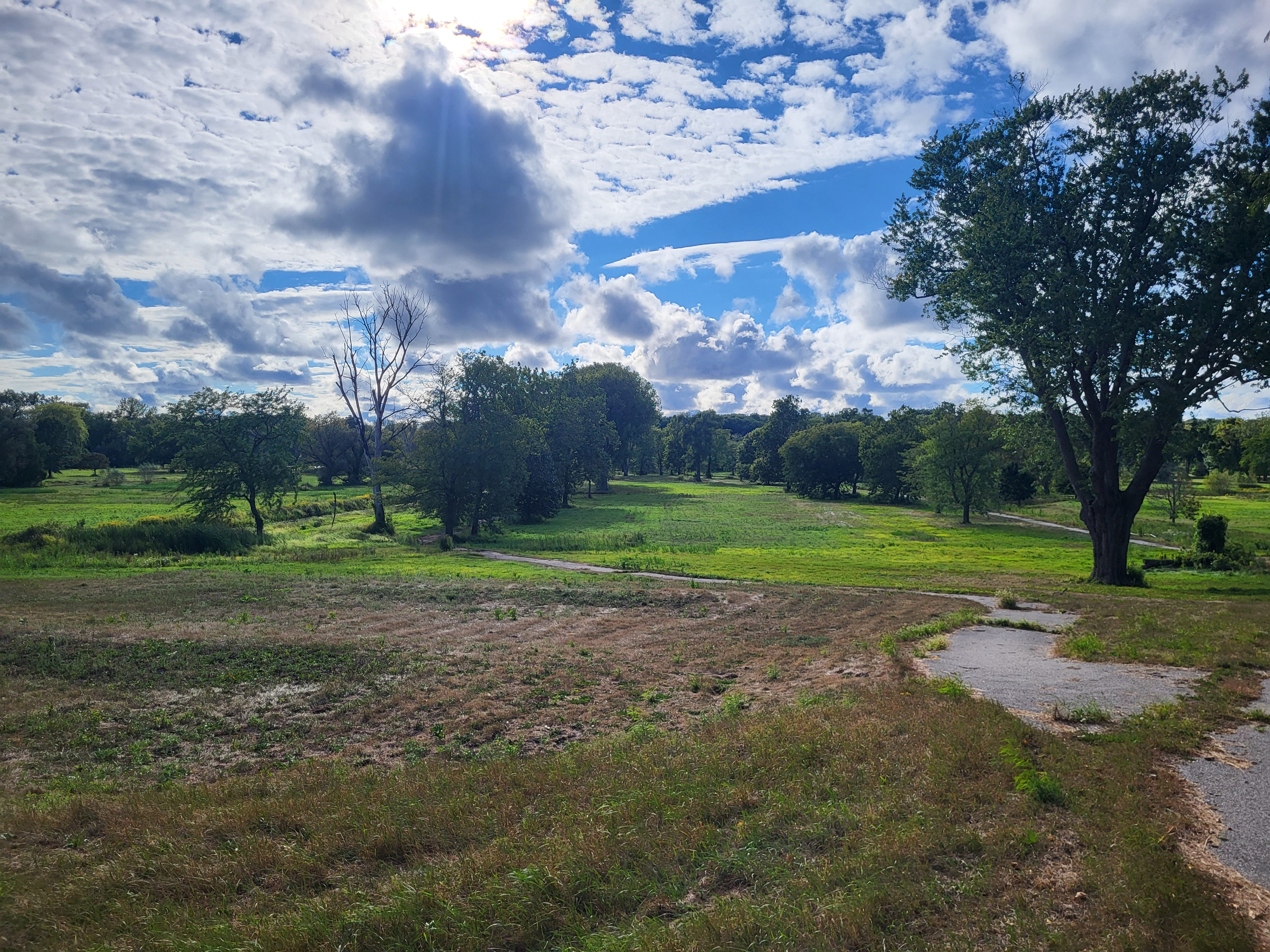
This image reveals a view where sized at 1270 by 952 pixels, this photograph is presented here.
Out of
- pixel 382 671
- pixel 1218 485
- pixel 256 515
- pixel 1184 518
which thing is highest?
pixel 1218 485

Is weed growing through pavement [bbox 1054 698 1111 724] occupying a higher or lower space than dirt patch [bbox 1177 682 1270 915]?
lower

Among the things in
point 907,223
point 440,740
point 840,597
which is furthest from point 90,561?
point 907,223

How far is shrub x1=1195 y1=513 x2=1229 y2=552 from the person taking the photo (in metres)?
34.2

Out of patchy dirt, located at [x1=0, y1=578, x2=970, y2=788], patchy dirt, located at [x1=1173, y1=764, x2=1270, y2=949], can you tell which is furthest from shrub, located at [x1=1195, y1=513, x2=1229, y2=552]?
patchy dirt, located at [x1=1173, y1=764, x2=1270, y2=949]

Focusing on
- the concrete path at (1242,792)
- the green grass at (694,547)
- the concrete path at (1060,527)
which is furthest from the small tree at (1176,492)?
the concrete path at (1242,792)

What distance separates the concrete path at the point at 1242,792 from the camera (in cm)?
543

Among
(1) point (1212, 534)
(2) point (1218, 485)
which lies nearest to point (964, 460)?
(2) point (1218, 485)

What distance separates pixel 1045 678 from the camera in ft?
37.4

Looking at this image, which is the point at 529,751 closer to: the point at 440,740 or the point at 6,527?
the point at 440,740

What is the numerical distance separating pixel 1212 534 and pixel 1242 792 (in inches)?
1428

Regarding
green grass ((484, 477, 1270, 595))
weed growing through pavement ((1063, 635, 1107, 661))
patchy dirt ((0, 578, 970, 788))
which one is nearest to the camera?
patchy dirt ((0, 578, 970, 788))

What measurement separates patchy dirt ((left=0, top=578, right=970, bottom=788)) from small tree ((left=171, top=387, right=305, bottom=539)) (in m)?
26.2

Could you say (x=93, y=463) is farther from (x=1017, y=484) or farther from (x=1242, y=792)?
(x=1242, y=792)

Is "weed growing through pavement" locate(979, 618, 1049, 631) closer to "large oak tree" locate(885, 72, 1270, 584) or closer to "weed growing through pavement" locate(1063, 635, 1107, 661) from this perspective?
"weed growing through pavement" locate(1063, 635, 1107, 661)
